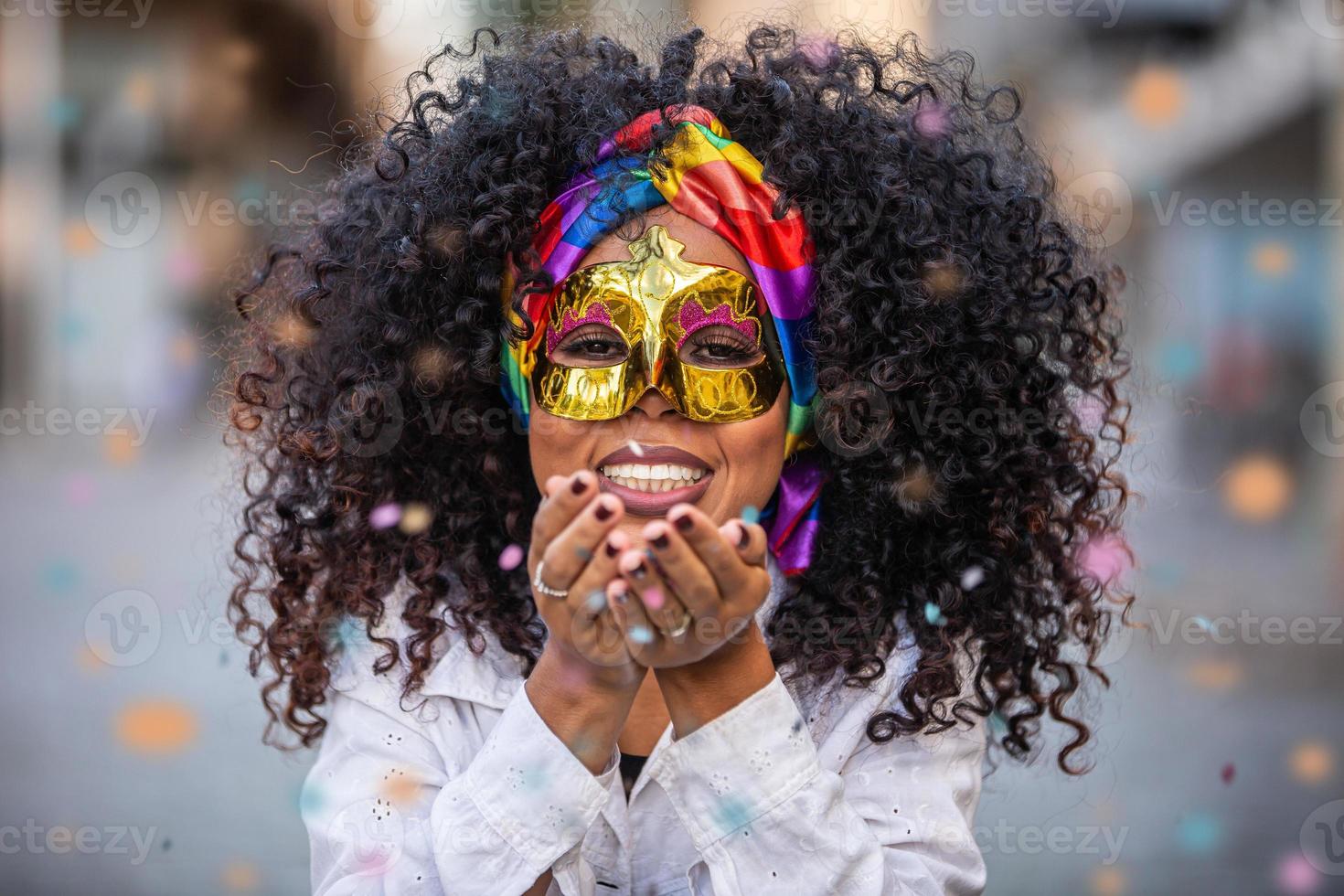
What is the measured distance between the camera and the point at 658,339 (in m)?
2.24

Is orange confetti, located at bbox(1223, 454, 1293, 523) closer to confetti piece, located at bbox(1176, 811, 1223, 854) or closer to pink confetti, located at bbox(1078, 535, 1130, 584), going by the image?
confetti piece, located at bbox(1176, 811, 1223, 854)

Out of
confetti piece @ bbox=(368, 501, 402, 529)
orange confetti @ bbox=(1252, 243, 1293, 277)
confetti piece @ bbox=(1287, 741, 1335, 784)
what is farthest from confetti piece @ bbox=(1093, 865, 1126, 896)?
orange confetti @ bbox=(1252, 243, 1293, 277)

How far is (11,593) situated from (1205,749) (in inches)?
259

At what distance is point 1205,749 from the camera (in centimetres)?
537

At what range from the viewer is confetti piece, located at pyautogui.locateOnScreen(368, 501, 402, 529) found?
8.77 feet

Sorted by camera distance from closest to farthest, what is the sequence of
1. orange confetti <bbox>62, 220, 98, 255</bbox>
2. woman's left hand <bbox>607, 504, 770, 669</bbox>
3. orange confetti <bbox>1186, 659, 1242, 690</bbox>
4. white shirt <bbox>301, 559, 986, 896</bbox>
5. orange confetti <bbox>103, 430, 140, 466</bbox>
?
1. woman's left hand <bbox>607, 504, 770, 669</bbox>
2. white shirt <bbox>301, 559, 986, 896</bbox>
3. orange confetti <bbox>1186, 659, 1242, 690</bbox>
4. orange confetti <bbox>62, 220, 98, 255</bbox>
5. orange confetti <bbox>103, 430, 140, 466</bbox>

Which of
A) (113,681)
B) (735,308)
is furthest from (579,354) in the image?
(113,681)

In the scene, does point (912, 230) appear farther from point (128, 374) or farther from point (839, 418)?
point (128, 374)

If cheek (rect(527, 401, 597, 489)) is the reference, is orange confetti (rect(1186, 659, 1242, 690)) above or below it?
below

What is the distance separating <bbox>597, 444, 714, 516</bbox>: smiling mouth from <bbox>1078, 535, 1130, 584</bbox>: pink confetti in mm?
1011

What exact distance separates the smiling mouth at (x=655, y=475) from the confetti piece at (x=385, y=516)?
62 centimetres

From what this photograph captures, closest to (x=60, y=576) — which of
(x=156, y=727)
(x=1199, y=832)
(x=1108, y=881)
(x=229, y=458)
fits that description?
(x=156, y=727)

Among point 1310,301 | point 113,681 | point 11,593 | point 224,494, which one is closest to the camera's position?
point 224,494

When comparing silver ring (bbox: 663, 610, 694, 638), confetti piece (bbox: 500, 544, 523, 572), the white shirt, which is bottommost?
the white shirt
